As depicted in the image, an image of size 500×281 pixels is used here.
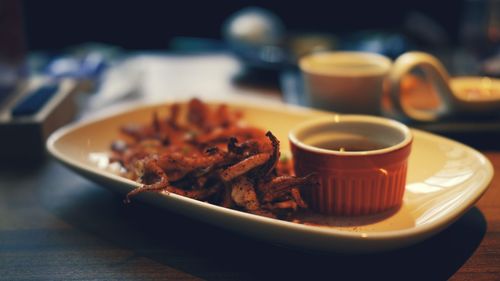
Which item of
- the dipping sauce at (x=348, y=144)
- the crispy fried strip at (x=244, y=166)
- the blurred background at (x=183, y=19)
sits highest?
the crispy fried strip at (x=244, y=166)

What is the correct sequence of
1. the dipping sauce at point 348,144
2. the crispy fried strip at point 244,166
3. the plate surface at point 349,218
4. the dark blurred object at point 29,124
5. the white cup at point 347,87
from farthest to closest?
the white cup at point 347,87
the dark blurred object at point 29,124
the dipping sauce at point 348,144
the crispy fried strip at point 244,166
the plate surface at point 349,218

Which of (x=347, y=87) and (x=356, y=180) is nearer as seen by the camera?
(x=356, y=180)

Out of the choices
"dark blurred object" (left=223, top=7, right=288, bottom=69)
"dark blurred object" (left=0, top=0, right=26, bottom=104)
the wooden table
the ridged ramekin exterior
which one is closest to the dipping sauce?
the ridged ramekin exterior

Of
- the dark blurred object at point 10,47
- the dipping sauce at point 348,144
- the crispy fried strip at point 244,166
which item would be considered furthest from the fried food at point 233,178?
the dark blurred object at point 10,47

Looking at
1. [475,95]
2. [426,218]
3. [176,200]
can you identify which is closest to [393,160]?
[426,218]

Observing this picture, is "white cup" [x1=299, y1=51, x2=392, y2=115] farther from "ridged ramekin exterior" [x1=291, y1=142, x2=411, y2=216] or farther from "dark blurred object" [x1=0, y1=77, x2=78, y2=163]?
"dark blurred object" [x1=0, y1=77, x2=78, y2=163]

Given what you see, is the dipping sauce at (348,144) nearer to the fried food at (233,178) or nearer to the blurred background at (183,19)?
the fried food at (233,178)

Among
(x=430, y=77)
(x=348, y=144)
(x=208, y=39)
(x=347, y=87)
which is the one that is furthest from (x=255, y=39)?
(x=208, y=39)

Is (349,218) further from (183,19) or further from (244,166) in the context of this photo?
(183,19)
